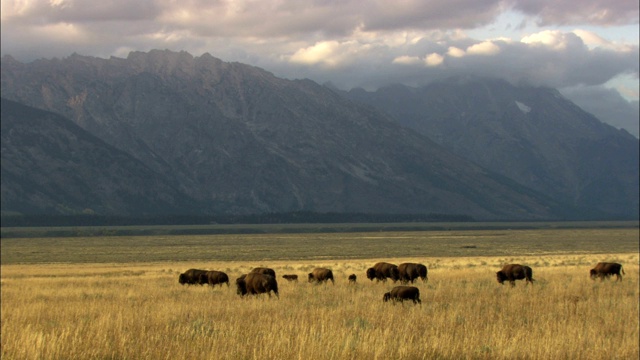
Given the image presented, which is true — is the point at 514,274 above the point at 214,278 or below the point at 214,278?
above

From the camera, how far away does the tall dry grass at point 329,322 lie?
1249 centimetres

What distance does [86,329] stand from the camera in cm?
1681

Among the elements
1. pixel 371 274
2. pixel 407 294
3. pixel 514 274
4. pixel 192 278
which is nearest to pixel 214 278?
pixel 192 278

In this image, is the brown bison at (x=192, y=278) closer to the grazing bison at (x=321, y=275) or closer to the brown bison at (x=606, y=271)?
the grazing bison at (x=321, y=275)

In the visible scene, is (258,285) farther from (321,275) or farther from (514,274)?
(514,274)

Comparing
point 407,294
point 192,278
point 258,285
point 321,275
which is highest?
point 407,294

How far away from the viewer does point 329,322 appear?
714 inches

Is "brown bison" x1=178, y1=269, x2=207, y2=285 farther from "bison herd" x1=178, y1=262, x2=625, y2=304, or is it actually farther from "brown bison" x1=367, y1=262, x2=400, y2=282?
"brown bison" x1=367, y1=262, x2=400, y2=282

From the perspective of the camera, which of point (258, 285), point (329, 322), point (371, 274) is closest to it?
point (329, 322)

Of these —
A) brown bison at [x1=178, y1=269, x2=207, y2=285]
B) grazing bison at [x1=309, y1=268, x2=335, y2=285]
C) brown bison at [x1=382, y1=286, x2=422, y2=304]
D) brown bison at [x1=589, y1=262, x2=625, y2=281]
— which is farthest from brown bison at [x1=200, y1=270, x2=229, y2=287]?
brown bison at [x1=589, y1=262, x2=625, y2=281]

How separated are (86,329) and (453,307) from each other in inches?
390

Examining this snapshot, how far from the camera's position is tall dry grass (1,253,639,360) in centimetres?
1249

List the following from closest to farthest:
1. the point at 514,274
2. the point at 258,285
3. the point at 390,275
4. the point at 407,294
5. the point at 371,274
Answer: the point at 407,294
the point at 258,285
the point at 514,274
the point at 390,275
the point at 371,274

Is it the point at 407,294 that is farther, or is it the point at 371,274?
the point at 371,274
